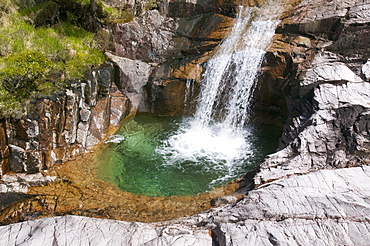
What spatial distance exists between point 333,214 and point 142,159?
5.60m

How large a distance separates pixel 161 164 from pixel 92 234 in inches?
154

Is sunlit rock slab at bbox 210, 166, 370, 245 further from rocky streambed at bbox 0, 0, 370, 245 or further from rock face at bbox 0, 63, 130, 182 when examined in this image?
rock face at bbox 0, 63, 130, 182

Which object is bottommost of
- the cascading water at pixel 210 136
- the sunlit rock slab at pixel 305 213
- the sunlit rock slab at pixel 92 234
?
the sunlit rock slab at pixel 92 234

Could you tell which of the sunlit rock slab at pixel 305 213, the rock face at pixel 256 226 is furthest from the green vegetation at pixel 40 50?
Answer: the sunlit rock slab at pixel 305 213

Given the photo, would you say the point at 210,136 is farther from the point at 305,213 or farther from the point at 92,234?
the point at 92,234

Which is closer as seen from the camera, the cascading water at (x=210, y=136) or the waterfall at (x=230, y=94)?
the cascading water at (x=210, y=136)

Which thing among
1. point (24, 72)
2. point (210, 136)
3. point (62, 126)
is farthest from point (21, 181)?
point (210, 136)

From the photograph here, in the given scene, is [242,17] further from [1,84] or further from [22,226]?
[22,226]

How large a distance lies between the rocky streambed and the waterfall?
0.59 meters

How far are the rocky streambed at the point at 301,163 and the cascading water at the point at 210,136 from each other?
0.77 metres

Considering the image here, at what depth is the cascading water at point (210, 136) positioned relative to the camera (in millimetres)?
7832

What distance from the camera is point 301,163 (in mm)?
6758

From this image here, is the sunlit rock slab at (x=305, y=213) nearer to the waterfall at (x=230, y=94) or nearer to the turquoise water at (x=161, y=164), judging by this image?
the turquoise water at (x=161, y=164)

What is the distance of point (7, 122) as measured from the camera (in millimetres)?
6852
